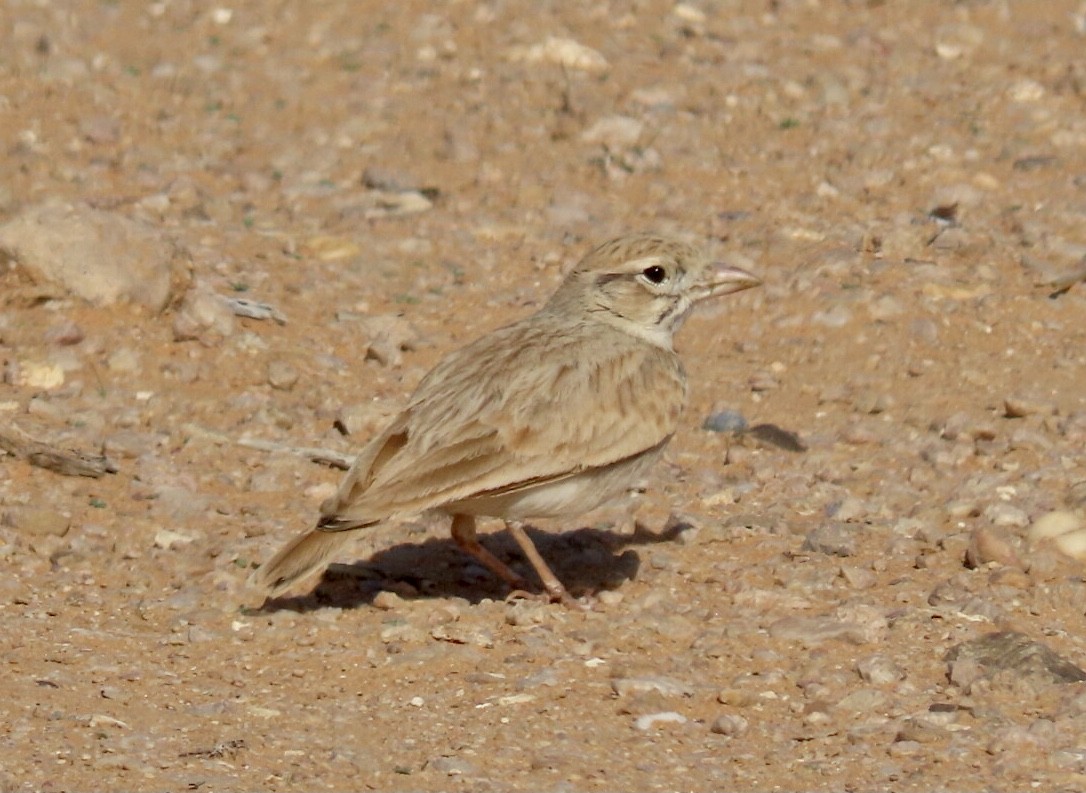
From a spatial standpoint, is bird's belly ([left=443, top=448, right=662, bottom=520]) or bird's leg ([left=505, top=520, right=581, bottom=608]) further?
bird's leg ([left=505, top=520, right=581, bottom=608])

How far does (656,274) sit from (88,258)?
2.56 metres

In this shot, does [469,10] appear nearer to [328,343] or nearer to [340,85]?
[340,85]

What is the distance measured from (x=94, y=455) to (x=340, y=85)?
164 inches

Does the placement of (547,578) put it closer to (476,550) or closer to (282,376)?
(476,550)

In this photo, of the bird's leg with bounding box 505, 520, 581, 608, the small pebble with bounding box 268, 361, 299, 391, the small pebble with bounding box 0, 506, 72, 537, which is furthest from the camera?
the small pebble with bounding box 268, 361, 299, 391

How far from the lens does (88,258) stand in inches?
299

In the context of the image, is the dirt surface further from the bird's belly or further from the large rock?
the bird's belly

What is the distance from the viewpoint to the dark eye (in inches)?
249

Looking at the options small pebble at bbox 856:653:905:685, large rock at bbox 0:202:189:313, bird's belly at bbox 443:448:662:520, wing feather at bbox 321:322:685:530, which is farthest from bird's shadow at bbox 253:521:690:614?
large rock at bbox 0:202:189:313

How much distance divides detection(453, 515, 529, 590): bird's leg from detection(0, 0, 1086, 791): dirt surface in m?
0.10

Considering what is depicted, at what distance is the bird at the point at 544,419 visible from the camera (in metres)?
5.58

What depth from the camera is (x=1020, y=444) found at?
7.02 metres

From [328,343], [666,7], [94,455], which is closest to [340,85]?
[666,7]

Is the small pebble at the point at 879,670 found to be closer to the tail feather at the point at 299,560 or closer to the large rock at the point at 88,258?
the tail feather at the point at 299,560
